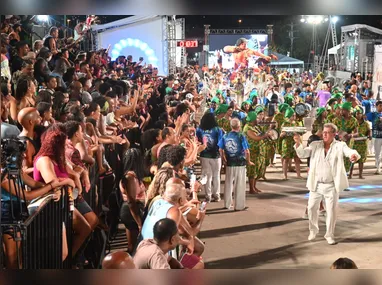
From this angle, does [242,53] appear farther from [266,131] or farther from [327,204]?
[327,204]

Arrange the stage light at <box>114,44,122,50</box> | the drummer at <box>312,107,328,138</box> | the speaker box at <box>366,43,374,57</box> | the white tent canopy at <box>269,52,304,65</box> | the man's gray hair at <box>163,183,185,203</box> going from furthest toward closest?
the speaker box at <box>366,43,374,57</box> → the white tent canopy at <box>269,52,304,65</box> → the stage light at <box>114,44,122,50</box> → the drummer at <box>312,107,328,138</box> → the man's gray hair at <box>163,183,185,203</box>

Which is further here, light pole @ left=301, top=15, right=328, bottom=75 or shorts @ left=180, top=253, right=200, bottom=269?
light pole @ left=301, top=15, right=328, bottom=75

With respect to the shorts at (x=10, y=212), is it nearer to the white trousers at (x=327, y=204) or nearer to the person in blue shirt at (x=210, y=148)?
the white trousers at (x=327, y=204)

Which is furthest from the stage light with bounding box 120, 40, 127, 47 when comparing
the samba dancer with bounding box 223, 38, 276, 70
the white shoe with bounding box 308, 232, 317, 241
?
the samba dancer with bounding box 223, 38, 276, 70

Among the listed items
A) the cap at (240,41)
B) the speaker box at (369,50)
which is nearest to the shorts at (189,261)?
the cap at (240,41)

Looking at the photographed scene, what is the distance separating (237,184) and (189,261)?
3920 mm

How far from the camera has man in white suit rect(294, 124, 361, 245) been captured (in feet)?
22.3

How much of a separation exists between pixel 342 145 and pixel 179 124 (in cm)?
190

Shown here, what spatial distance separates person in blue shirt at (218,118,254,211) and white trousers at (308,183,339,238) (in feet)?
5.01

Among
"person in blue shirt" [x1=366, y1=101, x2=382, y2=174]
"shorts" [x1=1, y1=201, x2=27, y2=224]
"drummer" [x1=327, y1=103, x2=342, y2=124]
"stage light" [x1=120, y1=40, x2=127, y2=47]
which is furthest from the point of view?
"person in blue shirt" [x1=366, y1=101, x2=382, y2=174]

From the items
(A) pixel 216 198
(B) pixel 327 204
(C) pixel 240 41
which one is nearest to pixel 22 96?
(B) pixel 327 204

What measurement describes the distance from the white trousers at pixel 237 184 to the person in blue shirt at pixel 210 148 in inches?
13.7

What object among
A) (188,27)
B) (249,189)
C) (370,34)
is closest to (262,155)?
(249,189)

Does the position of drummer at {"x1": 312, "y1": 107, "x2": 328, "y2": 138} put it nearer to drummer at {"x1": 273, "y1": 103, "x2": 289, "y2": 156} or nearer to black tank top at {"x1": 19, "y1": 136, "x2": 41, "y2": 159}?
drummer at {"x1": 273, "y1": 103, "x2": 289, "y2": 156}
